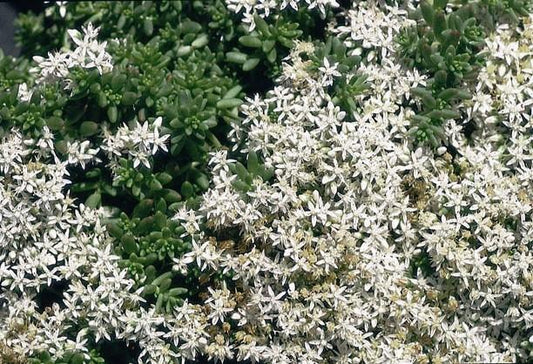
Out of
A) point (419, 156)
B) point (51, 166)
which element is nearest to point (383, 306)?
point (419, 156)

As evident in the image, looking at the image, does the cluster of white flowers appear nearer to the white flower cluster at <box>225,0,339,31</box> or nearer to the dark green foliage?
the white flower cluster at <box>225,0,339,31</box>

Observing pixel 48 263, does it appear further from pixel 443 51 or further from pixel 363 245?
pixel 443 51

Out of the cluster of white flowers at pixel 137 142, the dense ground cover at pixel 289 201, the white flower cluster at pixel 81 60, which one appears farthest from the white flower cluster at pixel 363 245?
the white flower cluster at pixel 81 60

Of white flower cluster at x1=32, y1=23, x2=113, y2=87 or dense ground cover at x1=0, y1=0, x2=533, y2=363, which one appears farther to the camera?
white flower cluster at x1=32, y1=23, x2=113, y2=87

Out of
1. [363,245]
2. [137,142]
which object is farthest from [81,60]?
[363,245]

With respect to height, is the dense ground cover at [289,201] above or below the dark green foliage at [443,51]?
below

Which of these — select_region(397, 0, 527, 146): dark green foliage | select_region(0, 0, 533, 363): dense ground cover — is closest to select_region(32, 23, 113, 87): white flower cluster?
select_region(0, 0, 533, 363): dense ground cover

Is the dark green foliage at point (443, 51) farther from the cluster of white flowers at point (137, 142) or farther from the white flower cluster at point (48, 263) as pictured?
the white flower cluster at point (48, 263)
